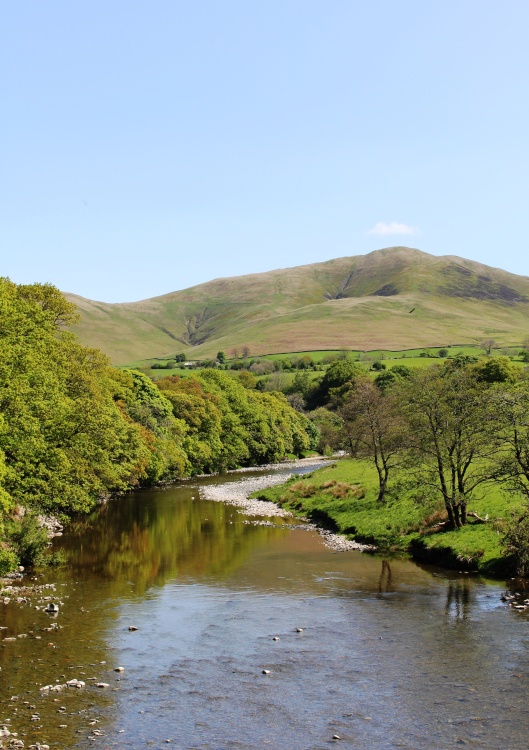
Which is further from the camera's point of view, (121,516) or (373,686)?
(121,516)

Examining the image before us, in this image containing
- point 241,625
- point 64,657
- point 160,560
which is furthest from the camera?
point 160,560

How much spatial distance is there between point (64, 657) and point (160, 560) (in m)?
19.2

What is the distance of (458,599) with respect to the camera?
104ft

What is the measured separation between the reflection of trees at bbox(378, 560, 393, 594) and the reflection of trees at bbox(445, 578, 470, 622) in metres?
3.05

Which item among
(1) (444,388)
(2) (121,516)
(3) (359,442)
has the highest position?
(1) (444,388)

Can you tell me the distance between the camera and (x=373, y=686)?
22000 mm

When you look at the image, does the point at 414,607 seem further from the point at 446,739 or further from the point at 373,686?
the point at 446,739

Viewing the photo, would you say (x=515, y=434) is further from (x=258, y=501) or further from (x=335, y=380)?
(x=335, y=380)

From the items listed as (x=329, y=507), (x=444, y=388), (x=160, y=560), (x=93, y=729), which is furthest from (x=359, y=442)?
(x=93, y=729)

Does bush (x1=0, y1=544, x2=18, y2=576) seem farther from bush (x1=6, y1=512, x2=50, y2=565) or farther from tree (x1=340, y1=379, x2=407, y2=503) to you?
tree (x1=340, y1=379, x2=407, y2=503)

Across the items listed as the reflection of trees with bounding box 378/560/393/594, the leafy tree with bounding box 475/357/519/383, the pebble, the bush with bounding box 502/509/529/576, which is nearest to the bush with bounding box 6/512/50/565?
the pebble

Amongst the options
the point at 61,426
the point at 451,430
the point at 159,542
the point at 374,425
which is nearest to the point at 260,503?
the point at 374,425

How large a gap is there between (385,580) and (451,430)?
39.2 ft

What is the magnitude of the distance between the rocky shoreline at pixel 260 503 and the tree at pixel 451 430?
22.1 feet
